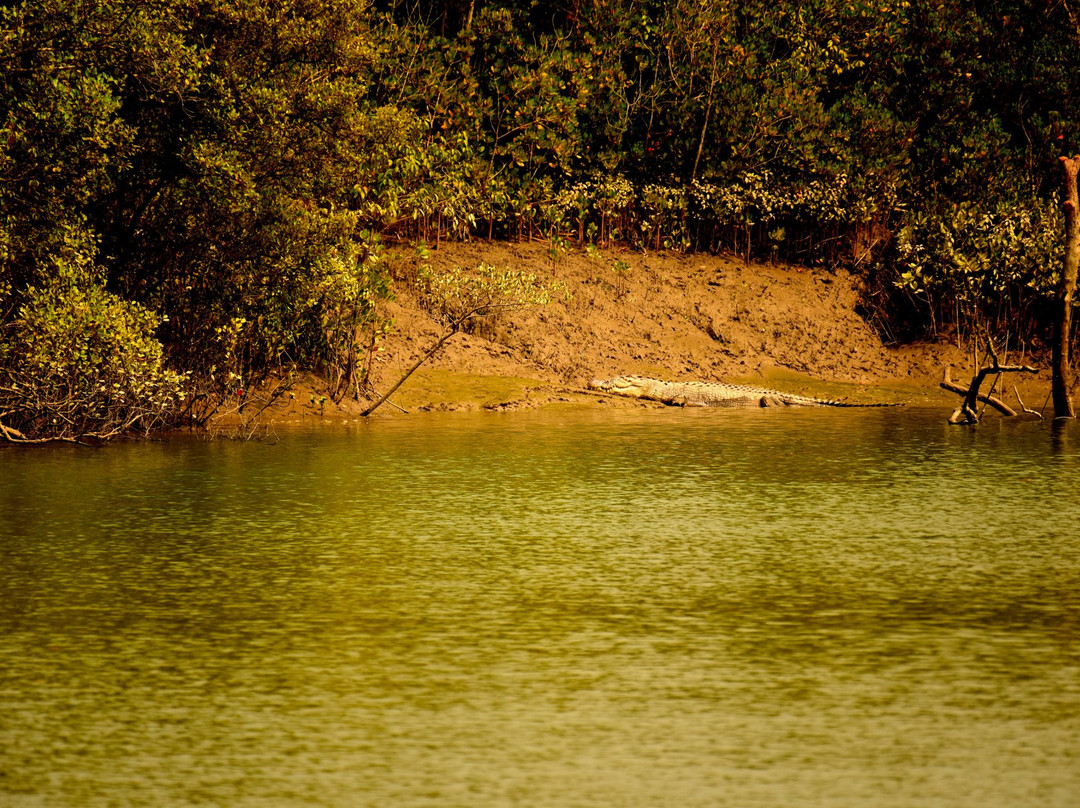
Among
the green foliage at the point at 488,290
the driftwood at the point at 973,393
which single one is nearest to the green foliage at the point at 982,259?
the driftwood at the point at 973,393

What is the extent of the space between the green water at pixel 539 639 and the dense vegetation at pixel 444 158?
5411 millimetres

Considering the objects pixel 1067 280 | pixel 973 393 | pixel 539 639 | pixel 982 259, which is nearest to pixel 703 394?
pixel 973 393

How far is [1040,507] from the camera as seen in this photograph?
1538cm

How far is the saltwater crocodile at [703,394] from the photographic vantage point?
30297 millimetres

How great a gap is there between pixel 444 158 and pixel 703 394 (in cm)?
Answer: 755

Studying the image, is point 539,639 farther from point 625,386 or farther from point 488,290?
point 625,386

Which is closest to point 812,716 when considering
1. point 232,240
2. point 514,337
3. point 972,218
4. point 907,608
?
point 907,608

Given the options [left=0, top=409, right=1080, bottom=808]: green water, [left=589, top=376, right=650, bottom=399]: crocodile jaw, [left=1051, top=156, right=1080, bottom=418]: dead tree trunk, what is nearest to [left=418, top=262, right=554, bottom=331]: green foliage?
[left=589, top=376, right=650, bottom=399]: crocodile jaw

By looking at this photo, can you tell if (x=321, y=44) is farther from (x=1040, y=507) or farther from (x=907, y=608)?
(x=907, y=608)

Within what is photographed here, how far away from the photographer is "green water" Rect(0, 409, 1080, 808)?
661cm

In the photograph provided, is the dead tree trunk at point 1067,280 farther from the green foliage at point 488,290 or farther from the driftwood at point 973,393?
the green foliage at point 488,290

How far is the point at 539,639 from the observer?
364 inches

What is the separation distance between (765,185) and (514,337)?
865cm

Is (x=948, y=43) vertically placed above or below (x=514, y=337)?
above
